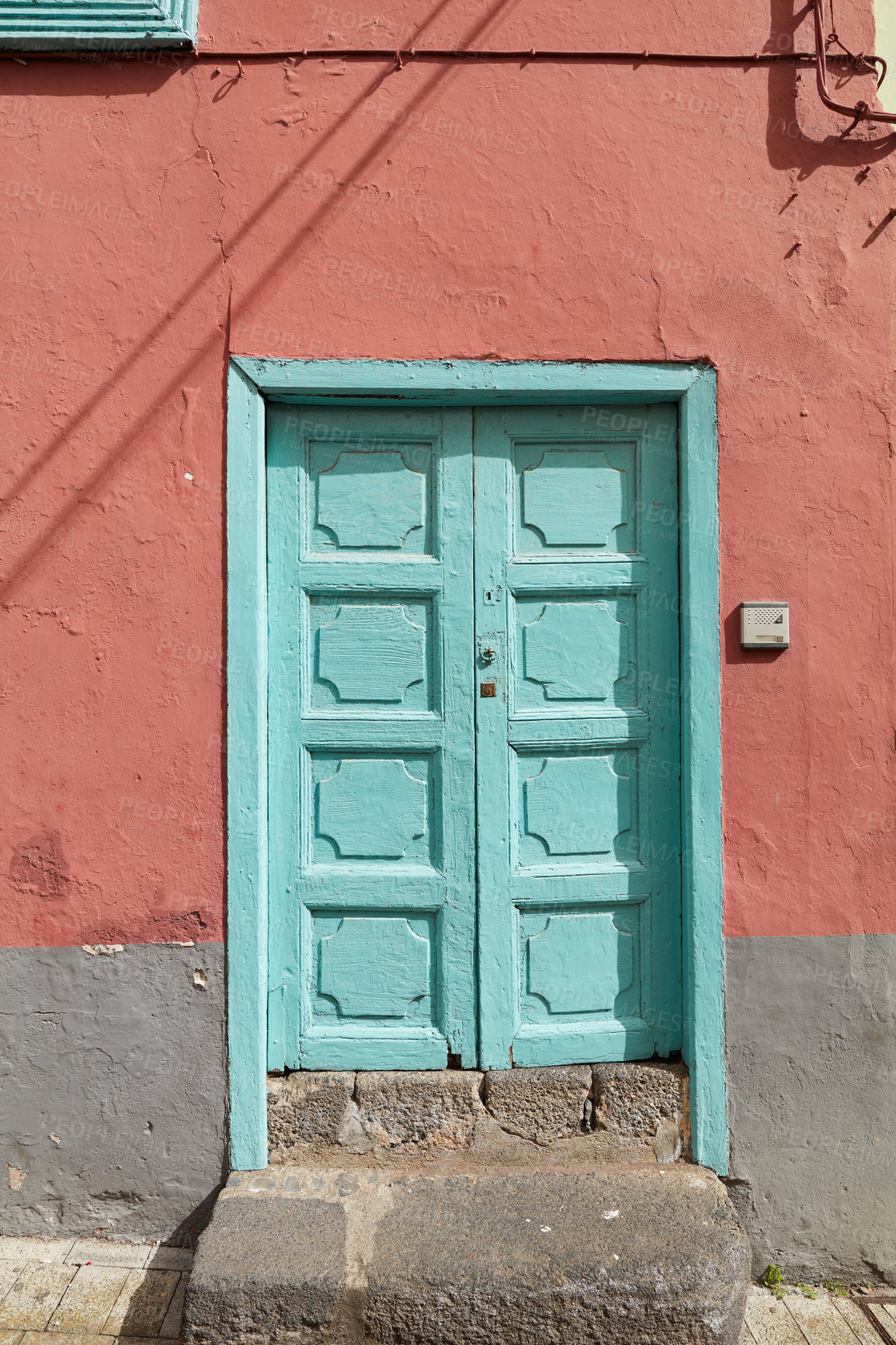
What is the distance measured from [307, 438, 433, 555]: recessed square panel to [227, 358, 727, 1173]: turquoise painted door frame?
0.16m

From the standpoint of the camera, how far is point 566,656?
2.87m

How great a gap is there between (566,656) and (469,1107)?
1.47m

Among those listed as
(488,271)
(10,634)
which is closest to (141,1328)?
(10,634)

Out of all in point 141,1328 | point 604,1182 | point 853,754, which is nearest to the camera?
point 141,1328

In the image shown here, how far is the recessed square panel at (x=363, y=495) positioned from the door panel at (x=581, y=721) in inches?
9.6

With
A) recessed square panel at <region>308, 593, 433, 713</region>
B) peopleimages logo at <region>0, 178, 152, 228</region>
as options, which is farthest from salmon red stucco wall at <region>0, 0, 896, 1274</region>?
recessed square panel at <region>308, 593, 433, 713</region>

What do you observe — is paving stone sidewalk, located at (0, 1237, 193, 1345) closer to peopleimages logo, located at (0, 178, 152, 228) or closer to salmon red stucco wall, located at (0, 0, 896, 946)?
salmon red stucco wall, located at (0, 0, 896, 946)

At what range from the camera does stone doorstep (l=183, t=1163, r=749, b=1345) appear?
2316 mm

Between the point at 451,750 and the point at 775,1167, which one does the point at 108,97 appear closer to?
the point at 451,750

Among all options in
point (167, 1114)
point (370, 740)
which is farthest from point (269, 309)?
point (167, 1114)

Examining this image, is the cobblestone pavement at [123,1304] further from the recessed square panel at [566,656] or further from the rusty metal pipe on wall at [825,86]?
the rusty metal pipe on wall at [825,86]

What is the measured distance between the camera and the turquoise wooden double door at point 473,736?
2.82m

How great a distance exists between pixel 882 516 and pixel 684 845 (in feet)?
4.10

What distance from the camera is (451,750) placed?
2836 millimetres
